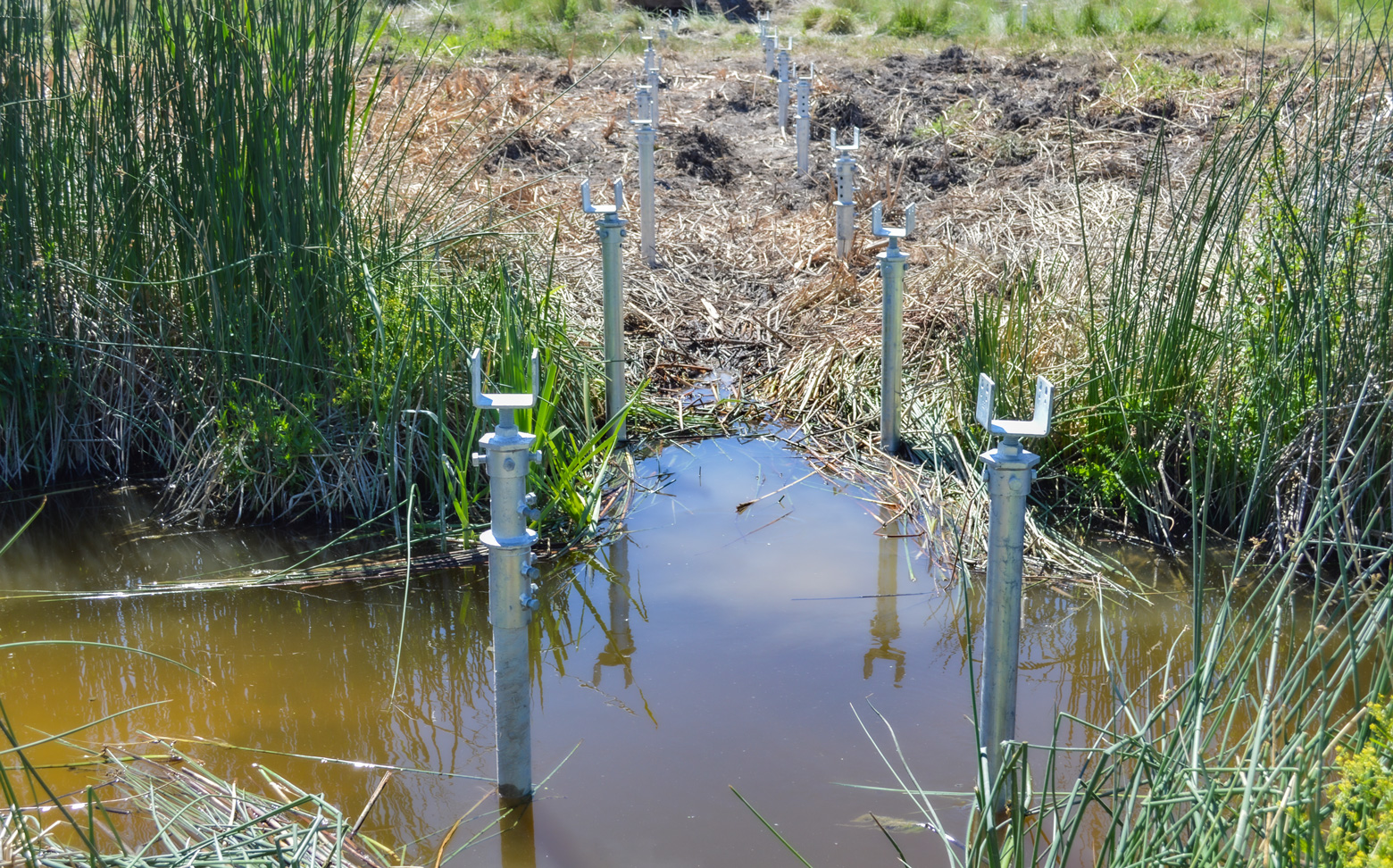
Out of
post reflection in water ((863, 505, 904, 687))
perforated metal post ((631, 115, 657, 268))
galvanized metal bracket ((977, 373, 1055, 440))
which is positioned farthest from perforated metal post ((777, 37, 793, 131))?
galvanized metal bracket ((977, 373, 1055, 440))

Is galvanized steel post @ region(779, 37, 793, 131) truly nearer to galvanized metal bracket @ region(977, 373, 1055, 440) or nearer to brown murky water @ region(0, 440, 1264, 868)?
brown murky water @ region(0, 440, 1264, 868)

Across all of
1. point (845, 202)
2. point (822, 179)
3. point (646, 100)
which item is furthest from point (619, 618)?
point (646, 100)

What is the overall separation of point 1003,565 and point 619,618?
1.31 m

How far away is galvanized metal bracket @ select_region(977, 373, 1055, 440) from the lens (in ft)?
6.18

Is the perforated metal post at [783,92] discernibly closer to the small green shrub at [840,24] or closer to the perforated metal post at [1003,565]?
the small green shrub at [840,24]

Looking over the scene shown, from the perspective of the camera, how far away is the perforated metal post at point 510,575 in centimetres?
204

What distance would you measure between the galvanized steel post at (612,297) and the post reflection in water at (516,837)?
6.15ft

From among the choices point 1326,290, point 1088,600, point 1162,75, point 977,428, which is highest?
point 1162,75

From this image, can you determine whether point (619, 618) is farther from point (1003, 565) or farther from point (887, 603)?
point (1003, 565)

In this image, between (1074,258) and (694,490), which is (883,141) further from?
(694,490)

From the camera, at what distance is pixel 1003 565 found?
2033 mm

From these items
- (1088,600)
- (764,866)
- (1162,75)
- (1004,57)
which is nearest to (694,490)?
(1088,600)

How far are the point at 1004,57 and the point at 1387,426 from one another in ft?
30.4

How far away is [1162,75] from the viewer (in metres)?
9.15
